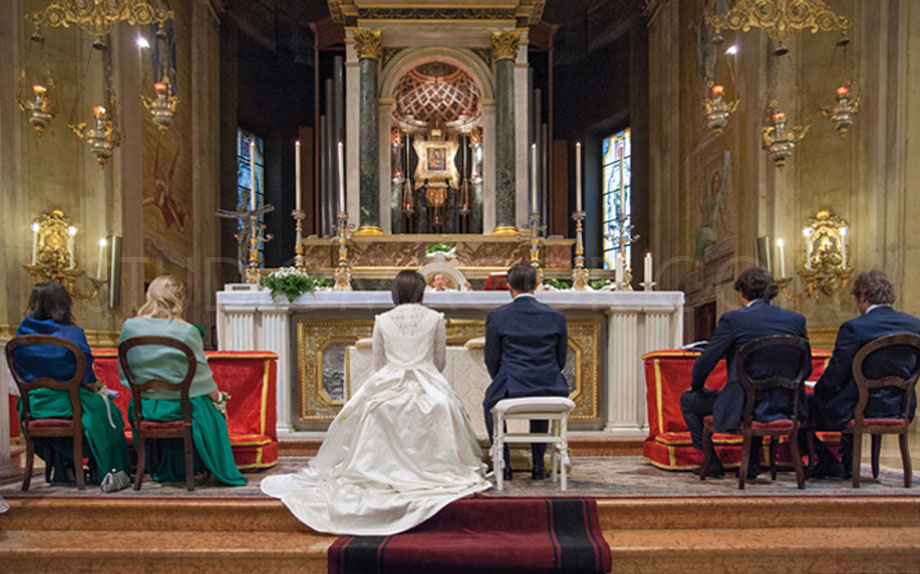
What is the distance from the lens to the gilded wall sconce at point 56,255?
884 centimetres

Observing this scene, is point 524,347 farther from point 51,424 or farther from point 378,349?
point 51,424

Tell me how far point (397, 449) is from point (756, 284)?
7.71 feet

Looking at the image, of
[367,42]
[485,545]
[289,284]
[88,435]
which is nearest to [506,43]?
[367,42]

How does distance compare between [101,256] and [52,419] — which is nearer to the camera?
[52,419]

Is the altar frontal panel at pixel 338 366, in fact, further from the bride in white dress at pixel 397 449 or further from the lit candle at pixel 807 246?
the lit candle at pixel 807 246

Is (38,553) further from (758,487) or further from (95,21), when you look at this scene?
(95,21)

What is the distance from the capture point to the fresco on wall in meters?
11.1

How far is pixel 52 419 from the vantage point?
4496mm

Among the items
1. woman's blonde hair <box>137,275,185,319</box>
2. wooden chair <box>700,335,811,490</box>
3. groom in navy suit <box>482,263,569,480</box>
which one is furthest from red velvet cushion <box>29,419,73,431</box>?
wooden chair <box>700,335,811,490</box>

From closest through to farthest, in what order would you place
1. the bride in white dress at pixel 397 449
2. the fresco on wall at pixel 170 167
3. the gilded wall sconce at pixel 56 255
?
the bride in white dress at pixel 397 449, the gilded wall sconce at pixel 56 255, the fresco on wall at pixel 170 167

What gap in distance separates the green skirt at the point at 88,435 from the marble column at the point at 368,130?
5.87 m

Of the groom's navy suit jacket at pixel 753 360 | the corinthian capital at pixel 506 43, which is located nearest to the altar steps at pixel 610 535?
the groom's navy suit jacket at pixel 753 360

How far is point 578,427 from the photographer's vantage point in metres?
6.62

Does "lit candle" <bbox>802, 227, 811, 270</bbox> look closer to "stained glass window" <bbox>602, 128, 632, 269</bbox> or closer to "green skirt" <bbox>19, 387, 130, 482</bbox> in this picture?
"stained glass window" <bbox>602, 128, 632, 269</bbox>
